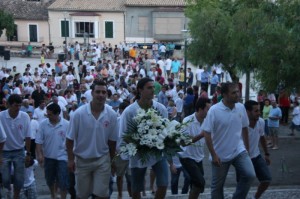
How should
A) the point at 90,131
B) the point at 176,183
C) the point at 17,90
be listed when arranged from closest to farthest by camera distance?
the point at 90,131
the point at 176,183
the point at 17,90

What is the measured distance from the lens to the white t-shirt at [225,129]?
8.02 meters

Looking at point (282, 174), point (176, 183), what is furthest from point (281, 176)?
point (176, 183)

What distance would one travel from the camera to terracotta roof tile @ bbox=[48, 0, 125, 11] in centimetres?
5359

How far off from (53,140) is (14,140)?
654 millimetres

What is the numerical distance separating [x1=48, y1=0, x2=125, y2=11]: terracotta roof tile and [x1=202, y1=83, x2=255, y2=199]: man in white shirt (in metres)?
45.9

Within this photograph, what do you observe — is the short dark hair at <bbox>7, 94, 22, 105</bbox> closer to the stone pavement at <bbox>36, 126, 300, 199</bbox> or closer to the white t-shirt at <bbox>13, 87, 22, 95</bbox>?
the stone pavement at <bbox>36, 126, 300, 199</bbox>

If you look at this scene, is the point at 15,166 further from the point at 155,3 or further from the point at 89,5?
the point at 89,5

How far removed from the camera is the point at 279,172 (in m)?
14.6

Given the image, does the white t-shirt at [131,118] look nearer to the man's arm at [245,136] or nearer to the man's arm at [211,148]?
the man's arm at [211,148]

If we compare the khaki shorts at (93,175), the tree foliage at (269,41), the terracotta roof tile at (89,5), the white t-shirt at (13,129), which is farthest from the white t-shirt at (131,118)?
the terracotta roof tile at (89,5)

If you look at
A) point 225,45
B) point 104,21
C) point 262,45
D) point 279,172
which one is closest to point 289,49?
point 262,45

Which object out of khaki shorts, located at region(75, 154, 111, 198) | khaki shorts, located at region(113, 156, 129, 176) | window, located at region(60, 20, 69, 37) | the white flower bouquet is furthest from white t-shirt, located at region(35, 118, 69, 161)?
window, located at region(60, 20, 69, 37)

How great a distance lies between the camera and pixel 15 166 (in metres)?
9.52

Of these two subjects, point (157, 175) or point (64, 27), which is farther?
point (64, 27)
